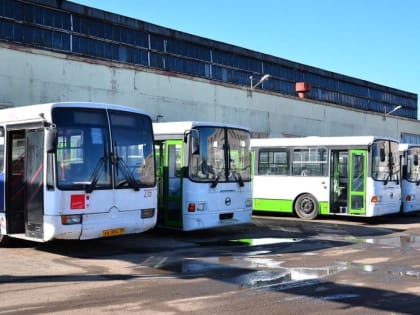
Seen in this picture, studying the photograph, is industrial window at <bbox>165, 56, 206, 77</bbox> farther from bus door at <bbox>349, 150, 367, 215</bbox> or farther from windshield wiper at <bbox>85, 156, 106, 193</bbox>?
windshield wiper at <bbox>85, 156, 106, 193</bbox>

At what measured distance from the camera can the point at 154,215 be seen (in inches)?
444

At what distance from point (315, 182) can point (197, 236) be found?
5.49 meters

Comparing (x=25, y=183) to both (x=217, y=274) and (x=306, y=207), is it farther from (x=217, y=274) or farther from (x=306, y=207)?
(x=306, y=207)

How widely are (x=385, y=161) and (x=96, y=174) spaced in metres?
10.4

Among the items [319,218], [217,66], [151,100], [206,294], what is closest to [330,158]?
[319,218]

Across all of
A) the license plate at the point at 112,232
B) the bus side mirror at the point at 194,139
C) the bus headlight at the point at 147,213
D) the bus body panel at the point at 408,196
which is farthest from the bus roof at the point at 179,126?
the bus body panel at the point at 408,196

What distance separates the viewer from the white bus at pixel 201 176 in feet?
42.8

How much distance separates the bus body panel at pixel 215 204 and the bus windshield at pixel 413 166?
305 inches

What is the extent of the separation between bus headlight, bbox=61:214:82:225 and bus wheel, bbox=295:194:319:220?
9.76 m

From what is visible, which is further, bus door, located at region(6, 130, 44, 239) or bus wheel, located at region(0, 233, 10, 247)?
bus wheel, located at region(0, 233, 10, 247)

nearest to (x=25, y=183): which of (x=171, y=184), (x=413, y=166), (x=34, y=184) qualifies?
(x=34, y=184)

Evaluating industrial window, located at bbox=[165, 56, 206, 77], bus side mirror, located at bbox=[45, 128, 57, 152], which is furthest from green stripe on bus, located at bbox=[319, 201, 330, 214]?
industrial window, located at bbox=[165, 56, 206, 77]

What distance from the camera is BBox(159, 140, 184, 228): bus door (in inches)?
521

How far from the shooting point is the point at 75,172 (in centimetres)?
1000
